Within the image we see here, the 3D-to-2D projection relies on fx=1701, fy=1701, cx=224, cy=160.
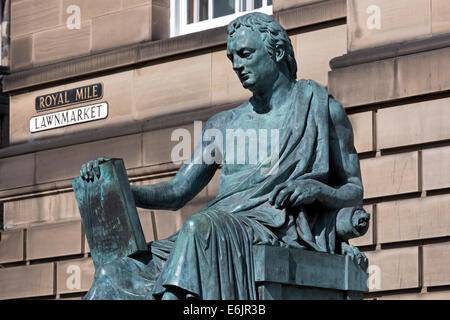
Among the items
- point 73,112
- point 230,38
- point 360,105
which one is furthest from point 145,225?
point 230,38

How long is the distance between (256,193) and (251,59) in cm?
97

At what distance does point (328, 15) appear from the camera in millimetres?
18594

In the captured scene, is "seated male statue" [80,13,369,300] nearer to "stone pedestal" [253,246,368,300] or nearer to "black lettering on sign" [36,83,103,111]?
"stone pedestal" [253,246,368,300]

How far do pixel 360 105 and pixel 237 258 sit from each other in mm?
6616

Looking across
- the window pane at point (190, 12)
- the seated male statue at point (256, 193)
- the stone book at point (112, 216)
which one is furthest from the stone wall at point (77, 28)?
the stone book at point (112, 216)

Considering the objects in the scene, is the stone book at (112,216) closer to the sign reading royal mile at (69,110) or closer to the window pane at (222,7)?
the window pane at (222,7)

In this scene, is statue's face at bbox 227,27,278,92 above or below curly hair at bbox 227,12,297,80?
below

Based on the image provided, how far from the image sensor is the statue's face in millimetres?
12078

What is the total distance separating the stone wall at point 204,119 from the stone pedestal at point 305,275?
5.09 m

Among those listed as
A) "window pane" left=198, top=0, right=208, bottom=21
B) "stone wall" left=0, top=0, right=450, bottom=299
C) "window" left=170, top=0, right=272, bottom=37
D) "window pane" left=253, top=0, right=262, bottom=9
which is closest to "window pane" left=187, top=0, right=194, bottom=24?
"window" left=170, top=0, right=272, bottom=37

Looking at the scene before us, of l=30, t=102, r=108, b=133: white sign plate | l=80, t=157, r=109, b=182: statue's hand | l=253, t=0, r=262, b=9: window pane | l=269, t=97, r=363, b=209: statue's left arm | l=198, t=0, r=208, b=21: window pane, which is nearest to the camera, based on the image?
l=269, t=97, r=363, b=209: statue's left arm

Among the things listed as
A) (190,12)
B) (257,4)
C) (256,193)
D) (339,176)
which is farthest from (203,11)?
A: (256,193)

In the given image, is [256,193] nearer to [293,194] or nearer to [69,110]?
[293,194]

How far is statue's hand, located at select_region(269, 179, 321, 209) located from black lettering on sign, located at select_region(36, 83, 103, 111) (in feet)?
33.1
